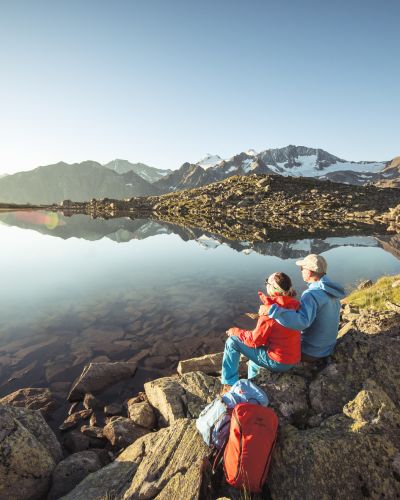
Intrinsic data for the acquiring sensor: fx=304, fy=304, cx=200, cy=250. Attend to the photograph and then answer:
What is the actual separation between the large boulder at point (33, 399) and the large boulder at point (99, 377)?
2.27 ft

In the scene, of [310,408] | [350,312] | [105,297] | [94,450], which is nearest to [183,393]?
[94,450]

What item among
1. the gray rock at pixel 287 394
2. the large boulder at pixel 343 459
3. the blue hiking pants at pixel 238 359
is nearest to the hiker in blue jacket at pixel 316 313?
the gray rock at pixel 287 394

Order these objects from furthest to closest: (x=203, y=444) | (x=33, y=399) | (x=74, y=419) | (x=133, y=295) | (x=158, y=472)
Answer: (x=133, y=295) < (x=33, y=399) < (x=74, y=419) < (x=203, y=444) < (x=158, y=472)

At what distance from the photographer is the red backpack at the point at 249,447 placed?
513 centimetres

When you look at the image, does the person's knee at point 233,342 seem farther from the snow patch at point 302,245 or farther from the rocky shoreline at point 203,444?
the snow patch at point 302,245

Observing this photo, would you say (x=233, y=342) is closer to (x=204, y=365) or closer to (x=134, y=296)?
(x=204, y=365)

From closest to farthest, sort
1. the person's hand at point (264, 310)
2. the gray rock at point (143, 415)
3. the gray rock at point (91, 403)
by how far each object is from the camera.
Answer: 1. the person's hand at point (264, 310)
2. the gray rock at point (143, 415)
3. the gray rock at point (91, 403)

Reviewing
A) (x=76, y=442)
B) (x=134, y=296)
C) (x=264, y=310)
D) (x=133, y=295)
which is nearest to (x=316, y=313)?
(x=264, y=310)

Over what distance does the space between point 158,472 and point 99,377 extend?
613 centimetres

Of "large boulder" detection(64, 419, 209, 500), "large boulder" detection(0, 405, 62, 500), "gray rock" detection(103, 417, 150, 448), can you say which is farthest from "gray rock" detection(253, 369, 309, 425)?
"large boulder" detection(0, 405, 62, 500)

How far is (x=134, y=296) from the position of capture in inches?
844

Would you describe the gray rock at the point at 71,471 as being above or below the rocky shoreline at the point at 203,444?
below

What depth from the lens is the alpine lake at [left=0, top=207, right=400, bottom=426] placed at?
1349cm

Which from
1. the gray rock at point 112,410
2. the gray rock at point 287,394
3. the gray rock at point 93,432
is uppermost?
the gray rock at point 287,394
